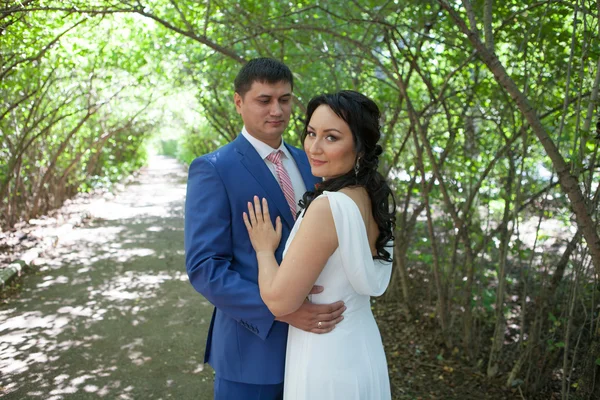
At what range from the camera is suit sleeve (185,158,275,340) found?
170 cm

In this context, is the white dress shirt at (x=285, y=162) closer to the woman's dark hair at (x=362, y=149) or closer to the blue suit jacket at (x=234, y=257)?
the blue suit jacket at (x=234, y=257)

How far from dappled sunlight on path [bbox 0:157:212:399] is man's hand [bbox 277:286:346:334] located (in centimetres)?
245

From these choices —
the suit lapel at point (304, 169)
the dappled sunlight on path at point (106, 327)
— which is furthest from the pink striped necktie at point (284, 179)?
the dappled sunlight on path at point (106, 327)

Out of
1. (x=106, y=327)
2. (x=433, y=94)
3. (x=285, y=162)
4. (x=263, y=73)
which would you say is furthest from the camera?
(x=106, y=327)

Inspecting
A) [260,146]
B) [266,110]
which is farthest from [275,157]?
[266,110]

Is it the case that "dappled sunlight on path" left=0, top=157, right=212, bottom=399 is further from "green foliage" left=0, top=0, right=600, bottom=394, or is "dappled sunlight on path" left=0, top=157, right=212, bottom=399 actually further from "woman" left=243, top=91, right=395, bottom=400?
"woman" left=243, top=91, right=395, bottom=400

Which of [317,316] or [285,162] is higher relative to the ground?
[285,162]

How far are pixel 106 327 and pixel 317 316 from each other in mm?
4000

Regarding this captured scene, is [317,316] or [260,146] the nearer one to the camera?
[317,316]

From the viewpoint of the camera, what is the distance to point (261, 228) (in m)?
1.77

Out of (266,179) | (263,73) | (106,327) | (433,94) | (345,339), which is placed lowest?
(106,327)

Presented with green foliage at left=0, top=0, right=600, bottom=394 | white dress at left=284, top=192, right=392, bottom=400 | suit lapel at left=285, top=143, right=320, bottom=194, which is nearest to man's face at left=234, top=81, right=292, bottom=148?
suit lapel at left=285, top=143, right=320, bottom=194

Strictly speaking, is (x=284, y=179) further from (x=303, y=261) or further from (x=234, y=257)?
(x=303, y=261)

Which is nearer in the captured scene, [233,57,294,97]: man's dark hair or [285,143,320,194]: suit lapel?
[233,57,294,97]: man's dark hair
